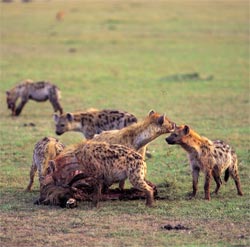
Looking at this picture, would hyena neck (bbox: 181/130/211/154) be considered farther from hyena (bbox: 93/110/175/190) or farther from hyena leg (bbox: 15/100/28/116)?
hyena leg (bbox: 15/100/28/116)

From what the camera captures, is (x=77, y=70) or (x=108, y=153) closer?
(x=108, y=153)

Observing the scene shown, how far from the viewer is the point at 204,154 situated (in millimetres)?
7676

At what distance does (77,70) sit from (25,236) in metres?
12.9

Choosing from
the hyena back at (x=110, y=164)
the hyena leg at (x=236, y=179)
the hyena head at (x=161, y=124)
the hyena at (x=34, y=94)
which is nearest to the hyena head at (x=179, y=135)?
the hyena head at (x=161, y=124)

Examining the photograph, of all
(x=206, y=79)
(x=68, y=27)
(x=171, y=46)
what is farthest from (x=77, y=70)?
(x=68, y=27)

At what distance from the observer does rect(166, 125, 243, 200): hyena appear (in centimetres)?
768

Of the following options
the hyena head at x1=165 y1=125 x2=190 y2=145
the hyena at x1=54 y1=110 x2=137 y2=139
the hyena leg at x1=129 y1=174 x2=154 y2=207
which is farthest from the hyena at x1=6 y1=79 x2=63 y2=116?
the hyena leg at x1=129 y1=174 x2=154 y2=207

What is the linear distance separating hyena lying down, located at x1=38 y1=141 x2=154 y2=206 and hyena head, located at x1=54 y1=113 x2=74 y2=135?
231 centimetres

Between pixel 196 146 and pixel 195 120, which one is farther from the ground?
pixel 196 146

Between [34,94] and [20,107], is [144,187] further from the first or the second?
[34,94]

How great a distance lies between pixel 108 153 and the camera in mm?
7117

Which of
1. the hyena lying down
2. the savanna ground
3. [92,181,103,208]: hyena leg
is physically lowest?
the savanna ground

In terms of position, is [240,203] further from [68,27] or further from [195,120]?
[68,27]

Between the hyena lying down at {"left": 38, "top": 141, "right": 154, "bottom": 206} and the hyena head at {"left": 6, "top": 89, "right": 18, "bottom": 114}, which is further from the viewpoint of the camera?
the hyena head at {"left": 6, "top": 89, "right": 18, "bottom": 114}
